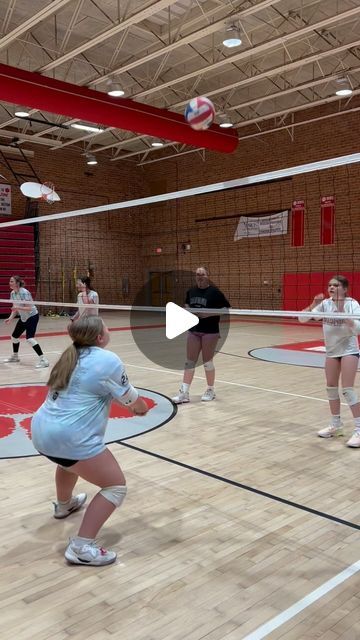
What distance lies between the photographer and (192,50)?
1332cm

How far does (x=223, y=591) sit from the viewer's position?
2.38 m

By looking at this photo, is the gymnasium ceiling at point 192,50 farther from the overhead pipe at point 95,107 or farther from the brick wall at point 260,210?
the brick wall at point 260,210

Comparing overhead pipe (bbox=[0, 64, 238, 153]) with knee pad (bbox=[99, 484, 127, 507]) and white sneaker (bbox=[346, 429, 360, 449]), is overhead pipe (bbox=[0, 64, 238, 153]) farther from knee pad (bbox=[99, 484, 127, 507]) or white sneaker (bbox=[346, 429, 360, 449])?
knee pad (bbox=[99, 484, 127, 507])

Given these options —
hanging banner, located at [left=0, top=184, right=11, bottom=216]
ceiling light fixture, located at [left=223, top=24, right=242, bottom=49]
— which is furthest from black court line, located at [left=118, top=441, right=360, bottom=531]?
hanging banner, located at [left=0, top=184, right=11, bottom=216]

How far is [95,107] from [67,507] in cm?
1138

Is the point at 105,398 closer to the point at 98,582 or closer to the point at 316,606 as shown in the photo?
the point at 98,582

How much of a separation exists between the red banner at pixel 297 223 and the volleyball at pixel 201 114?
1137cm

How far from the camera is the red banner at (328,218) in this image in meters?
16.0

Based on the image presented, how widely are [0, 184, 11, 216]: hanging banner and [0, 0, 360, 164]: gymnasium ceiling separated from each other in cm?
195

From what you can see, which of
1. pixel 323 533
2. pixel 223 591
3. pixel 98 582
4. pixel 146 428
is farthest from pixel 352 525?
pixel 146 428

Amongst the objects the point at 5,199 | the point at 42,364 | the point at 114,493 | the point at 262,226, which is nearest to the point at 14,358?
the point at 42,364

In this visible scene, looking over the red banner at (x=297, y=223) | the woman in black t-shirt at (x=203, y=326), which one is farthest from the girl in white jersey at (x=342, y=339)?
the red banner at (x=297, y=223)

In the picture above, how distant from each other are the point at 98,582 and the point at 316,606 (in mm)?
1018

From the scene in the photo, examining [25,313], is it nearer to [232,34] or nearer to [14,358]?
[14,358]
